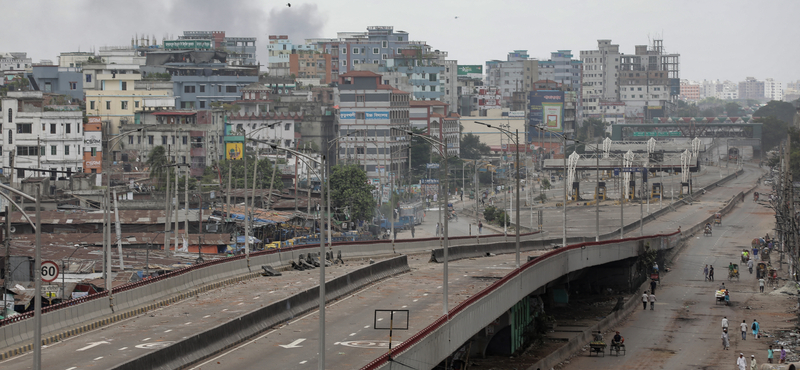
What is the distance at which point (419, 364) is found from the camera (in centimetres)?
3291

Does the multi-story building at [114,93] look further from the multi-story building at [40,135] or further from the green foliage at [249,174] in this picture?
the multi-story building at [40,135]

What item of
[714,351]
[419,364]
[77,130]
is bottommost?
[714,351]

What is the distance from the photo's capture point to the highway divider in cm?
2995

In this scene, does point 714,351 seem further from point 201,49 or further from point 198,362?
point 201,49

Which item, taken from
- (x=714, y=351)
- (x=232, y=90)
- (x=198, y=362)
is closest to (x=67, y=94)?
(x=232, y=90)

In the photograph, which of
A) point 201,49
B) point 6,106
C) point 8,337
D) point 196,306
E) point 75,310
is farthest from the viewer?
point 201,49

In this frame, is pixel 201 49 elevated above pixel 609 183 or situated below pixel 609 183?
above

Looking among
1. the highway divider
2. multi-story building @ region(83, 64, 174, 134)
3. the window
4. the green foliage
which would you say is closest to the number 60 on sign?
the highway divider

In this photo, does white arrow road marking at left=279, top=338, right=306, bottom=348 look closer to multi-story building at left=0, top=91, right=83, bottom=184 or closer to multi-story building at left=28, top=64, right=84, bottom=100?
multi-story building at left=0, top=91, right=83, bottom=184

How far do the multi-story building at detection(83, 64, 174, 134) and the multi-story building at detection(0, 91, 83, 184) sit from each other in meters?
32.6

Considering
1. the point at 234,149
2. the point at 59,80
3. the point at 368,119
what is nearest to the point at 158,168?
the point at 234,149

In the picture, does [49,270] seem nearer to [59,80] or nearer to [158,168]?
[158,168]

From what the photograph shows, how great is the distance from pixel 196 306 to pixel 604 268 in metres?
45.8

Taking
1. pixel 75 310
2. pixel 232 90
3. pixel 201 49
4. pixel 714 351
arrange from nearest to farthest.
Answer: pixel 75 310 → pixel 714 351 → pixel 232 90 → pixel 201 49
